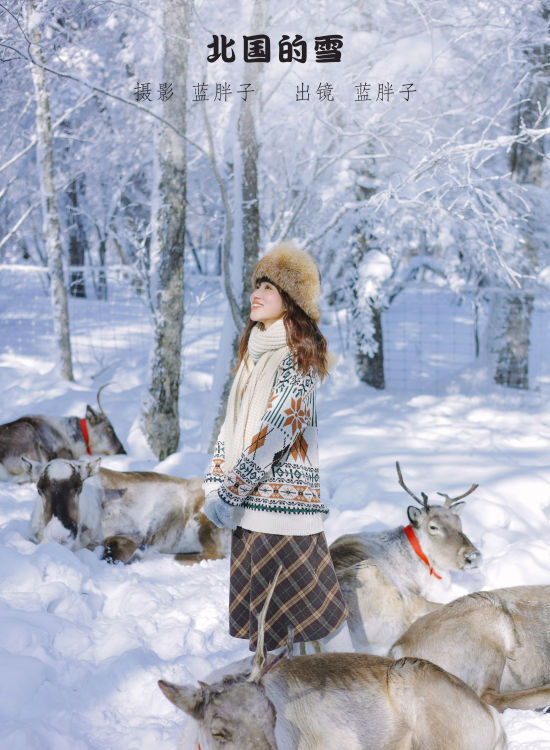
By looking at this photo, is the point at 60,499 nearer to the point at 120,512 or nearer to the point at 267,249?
the point at 120,512

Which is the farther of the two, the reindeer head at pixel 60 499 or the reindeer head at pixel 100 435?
the reindeer head at pixel 100 435

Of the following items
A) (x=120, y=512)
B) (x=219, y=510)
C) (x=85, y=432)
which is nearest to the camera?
(x=219, y=510)

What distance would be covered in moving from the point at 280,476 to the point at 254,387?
1.34 ft

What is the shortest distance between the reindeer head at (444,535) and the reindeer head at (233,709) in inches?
89.5

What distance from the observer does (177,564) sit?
193 inches

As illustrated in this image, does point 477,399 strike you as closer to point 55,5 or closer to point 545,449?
point 545,449

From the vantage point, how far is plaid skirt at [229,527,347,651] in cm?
288

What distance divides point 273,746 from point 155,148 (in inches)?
259

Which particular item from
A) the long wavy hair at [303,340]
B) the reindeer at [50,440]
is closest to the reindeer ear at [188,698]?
the long wavy hair at [303,340]

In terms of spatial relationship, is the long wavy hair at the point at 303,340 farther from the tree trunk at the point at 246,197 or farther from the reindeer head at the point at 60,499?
the tree trunk at the point at 246,197

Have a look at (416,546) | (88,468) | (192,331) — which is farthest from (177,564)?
(192,331)

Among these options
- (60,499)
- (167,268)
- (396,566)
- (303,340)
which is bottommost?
(396,566)

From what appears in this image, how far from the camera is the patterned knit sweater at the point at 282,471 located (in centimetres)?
273

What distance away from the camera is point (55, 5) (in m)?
7.13
